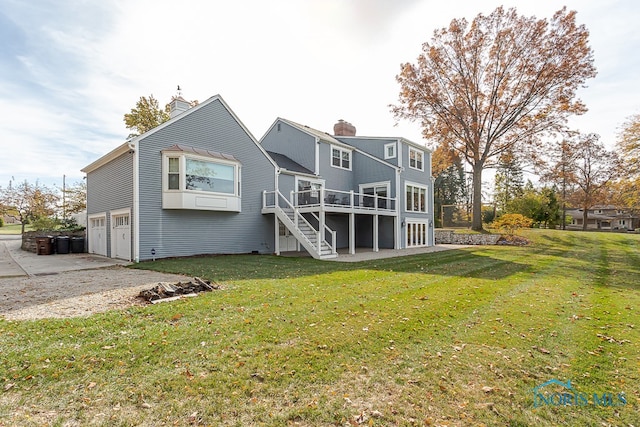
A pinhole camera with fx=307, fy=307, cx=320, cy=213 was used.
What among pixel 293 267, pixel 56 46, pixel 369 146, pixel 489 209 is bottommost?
pixel 293 267

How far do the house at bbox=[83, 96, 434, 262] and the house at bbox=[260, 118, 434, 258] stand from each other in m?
0.07

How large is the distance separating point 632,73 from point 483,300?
551 inches

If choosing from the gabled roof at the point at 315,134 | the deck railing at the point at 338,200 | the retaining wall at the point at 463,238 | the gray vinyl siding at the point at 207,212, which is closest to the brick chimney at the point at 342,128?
the gabled roof at the point at 315,134

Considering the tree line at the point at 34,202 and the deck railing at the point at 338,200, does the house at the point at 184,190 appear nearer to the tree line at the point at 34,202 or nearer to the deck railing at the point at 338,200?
the deck railing at the point at 338,200

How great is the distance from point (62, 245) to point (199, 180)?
29.9 ft

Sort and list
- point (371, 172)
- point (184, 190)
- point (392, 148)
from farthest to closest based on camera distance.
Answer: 1. point (371, 172)
2. point (392, 148)
3. point (184, 190)

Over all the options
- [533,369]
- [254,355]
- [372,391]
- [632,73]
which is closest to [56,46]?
[254,355]

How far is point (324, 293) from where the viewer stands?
6609 millimetres

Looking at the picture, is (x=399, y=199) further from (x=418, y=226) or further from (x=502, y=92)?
(x=502, y=92)

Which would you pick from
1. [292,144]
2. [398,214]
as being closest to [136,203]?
[292,144]

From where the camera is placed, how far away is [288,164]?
61.8ft

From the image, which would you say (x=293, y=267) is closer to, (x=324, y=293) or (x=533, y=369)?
(x=324, y=293)

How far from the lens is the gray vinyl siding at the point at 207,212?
12281mm

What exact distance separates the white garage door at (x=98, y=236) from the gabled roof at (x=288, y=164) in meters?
9.26
